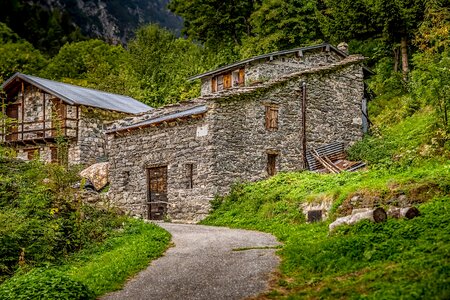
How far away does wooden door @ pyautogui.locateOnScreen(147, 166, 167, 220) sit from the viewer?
75.4 ft

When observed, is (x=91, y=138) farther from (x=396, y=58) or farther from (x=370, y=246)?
(x=370, y=246)

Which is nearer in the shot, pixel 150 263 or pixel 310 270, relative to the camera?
pixel 310 270

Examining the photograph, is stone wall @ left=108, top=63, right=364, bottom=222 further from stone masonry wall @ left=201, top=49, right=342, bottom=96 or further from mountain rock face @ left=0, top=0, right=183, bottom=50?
mountain rock face @ left=0, top=0, right=183, bottom=50

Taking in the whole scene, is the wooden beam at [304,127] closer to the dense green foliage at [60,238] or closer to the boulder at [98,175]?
the dense green foliage at [60,238]

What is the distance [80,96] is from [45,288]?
2618cm

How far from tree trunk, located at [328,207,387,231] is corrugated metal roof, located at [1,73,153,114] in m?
22.9

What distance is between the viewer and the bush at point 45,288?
8.83 meters

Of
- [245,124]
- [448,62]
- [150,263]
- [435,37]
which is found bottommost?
[150,263]

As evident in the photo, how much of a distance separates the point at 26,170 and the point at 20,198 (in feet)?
6.24

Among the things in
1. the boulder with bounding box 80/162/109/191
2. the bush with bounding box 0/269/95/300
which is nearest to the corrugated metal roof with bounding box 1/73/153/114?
the boulder with bounding box 80/162/109/191

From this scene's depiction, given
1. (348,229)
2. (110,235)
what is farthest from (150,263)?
(348,229)

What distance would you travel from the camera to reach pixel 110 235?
15.1 metres

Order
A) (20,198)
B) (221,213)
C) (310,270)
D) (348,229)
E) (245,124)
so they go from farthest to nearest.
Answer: (245,124), (221,213), (20,198), (348,229), (310,270)

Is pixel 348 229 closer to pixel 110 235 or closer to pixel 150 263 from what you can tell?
pixel 150 263
